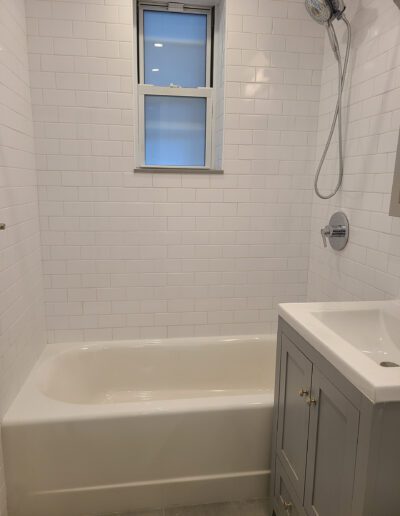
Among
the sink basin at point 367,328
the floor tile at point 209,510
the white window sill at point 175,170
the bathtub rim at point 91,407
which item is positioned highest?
the white window sill at point 175,170

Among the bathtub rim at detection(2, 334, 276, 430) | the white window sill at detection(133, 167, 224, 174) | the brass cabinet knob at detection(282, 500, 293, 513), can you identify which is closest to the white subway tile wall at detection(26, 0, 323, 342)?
the white window sill at detection(133, 167, 224, 174)

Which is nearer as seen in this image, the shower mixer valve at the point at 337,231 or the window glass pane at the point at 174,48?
the shower mixer valve at the point at 337,231

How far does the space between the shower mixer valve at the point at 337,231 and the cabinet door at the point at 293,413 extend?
31.9 inches

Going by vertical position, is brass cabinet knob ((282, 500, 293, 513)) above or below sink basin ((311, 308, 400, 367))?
below

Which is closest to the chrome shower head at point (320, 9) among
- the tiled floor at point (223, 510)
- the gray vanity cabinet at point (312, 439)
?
the gray vanity cabinet at point (312, 439)

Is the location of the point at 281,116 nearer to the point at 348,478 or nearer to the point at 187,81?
the point at 187,81

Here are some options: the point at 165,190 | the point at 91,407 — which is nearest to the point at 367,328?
the point at 91,407

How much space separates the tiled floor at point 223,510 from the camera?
179cm

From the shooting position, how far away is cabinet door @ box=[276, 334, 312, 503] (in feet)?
4.49

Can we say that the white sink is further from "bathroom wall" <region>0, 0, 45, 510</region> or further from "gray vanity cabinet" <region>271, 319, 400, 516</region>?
"bathroom wall" <region>0, 0, 45, 510</region>

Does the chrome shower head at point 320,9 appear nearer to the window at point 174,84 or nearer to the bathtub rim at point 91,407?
the window at point 174,84

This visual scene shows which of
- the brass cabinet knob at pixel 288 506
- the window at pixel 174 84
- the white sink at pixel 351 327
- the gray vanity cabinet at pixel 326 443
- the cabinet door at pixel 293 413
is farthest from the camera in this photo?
the window at pixel 174 84

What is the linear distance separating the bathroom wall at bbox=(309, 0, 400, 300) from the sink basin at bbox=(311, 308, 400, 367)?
0.26 metres

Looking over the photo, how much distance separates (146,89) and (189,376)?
1.91 m
